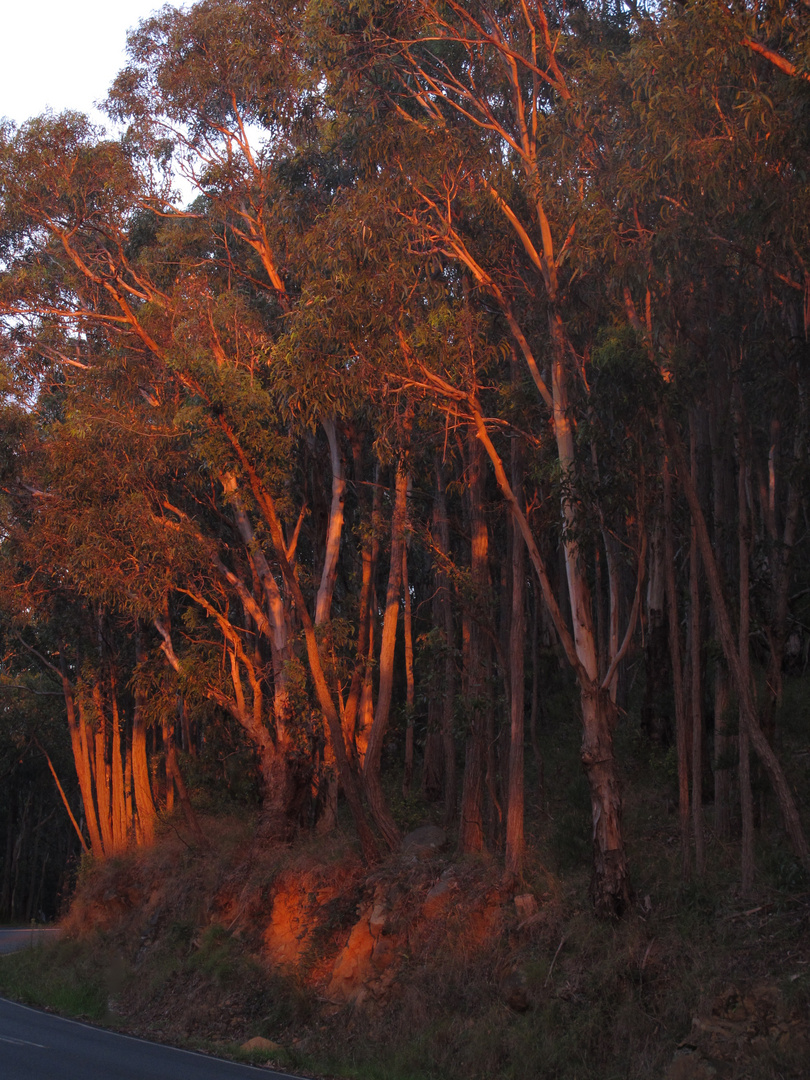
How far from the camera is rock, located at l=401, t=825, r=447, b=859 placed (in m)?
16.2

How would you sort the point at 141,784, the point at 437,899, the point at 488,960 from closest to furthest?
the point at 488,960 < the point at 437,899 < the point at 141,784

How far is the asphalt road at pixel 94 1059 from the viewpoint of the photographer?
1090 cm

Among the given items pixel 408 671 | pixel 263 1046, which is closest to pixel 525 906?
pixel 263 1046

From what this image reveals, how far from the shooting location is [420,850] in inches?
640

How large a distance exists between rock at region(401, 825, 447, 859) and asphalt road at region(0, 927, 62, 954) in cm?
1266

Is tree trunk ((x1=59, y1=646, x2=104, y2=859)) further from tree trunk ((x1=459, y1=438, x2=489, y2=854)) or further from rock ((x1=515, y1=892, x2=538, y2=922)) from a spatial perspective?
rock ((x1=515, y1=892, x2=538, y2=922))

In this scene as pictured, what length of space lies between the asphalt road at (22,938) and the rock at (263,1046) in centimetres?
1336

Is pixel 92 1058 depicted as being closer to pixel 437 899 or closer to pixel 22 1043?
pixel 22 1043

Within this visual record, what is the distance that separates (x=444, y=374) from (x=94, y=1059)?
377 inches

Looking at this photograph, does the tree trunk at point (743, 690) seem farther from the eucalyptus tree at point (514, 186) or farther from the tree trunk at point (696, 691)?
the eucalyptus tree at point (514, 186)

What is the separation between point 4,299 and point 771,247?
14.0 metres

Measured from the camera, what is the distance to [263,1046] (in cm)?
1341

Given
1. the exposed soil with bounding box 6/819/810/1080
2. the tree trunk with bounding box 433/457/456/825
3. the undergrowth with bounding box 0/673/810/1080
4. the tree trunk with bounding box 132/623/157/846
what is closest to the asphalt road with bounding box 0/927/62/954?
the tree trunk with bounding box 132/623/157/846

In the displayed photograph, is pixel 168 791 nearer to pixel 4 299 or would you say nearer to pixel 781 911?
pixel 4 299
